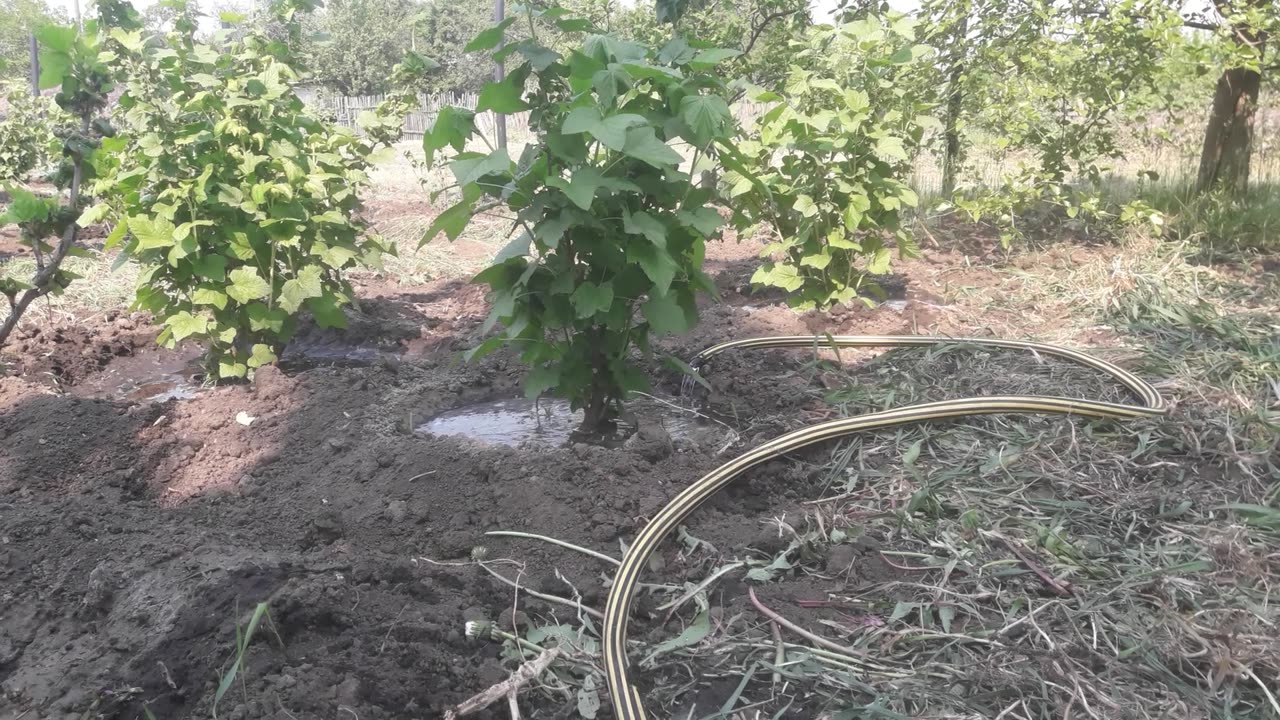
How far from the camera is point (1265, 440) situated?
2.53 meters

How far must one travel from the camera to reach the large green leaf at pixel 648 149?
2168mm

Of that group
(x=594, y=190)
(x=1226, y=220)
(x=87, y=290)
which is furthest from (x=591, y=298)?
(x=1226, y=220)

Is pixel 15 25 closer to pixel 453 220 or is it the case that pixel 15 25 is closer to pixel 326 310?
pixel 326 310

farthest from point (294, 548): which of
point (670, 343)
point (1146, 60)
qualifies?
point (1146, 60)

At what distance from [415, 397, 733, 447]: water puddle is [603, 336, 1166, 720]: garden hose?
15.1 inches

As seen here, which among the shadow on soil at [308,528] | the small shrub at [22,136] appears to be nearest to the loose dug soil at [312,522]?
the shadow on soil at [308,528]

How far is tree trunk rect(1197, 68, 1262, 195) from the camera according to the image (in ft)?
18.5

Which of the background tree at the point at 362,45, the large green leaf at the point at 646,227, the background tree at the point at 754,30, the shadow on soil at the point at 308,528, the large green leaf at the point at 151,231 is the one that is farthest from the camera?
the background tree at the point at 362,45

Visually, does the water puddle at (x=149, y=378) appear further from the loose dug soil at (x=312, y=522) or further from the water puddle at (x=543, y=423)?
the water puddle at (x=543, y=423)

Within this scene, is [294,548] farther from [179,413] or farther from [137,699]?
[179,413]

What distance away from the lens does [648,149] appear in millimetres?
2197

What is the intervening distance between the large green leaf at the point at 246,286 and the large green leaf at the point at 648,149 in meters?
1.99

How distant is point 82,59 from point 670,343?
9.42 ft

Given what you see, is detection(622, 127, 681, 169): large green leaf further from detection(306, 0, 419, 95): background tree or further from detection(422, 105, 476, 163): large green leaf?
detection(306, 0, 419, 95): background tree
